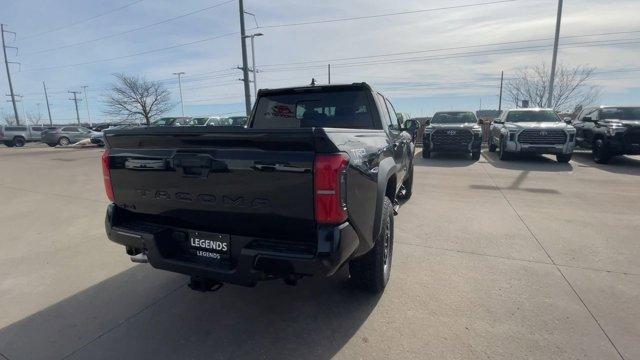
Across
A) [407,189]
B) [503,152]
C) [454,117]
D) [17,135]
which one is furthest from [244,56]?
[17,135]

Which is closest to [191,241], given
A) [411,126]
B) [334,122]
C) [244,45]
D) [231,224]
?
[231,224]

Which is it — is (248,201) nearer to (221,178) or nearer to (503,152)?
(221,178)

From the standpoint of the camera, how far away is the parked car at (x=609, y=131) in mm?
10023

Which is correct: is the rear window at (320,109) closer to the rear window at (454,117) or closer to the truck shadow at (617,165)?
the truck shadow at (617,165)

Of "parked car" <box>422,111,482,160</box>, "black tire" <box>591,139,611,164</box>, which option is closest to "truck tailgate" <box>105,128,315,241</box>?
"parked car" <box>422,111,482,160</box>

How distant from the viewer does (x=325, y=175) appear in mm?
2139

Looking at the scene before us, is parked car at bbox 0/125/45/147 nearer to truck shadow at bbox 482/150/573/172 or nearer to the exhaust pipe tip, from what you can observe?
truck shadow at bbox 482/150/573/172

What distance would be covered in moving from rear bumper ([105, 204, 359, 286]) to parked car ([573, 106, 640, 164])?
456 inches

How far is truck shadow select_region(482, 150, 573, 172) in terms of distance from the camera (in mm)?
10297

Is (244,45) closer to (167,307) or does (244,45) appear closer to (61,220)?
(61,220)

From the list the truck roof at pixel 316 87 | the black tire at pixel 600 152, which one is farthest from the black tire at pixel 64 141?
the black tire at pixel 600 152

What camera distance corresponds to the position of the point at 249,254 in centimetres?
229

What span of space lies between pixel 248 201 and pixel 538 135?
11418mm

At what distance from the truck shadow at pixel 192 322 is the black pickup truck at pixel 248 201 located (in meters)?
0.39
